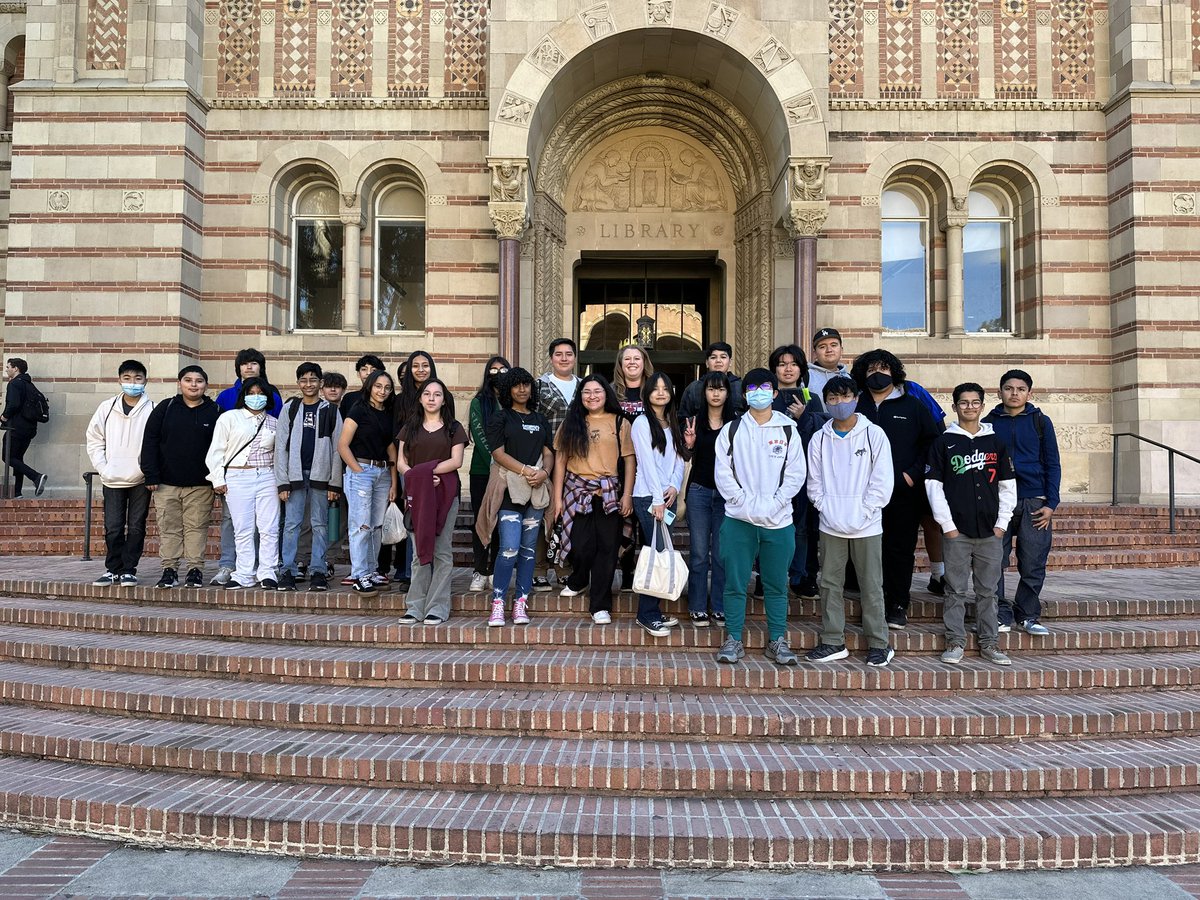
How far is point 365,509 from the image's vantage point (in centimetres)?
688

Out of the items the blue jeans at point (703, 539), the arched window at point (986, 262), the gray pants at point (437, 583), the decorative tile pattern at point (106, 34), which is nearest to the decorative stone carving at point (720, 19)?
the arched window at point (986, 262)

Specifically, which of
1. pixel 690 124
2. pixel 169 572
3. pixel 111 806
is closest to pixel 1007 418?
pixel 111 806

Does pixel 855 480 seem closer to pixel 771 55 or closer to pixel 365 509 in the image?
pixel 365 509

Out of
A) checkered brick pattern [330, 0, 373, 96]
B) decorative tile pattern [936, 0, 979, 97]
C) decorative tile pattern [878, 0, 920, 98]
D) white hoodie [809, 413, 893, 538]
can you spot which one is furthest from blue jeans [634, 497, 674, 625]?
decorative tile pattern [936, 0, 979, 97]

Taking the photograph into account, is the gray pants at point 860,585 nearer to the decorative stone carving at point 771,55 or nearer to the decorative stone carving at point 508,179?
the decorative stone carving at point 508,179

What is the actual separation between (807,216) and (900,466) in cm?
689

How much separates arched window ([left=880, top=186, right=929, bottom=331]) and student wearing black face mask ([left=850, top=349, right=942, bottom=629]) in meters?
8.11

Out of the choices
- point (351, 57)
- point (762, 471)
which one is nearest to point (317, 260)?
point (351, 57)

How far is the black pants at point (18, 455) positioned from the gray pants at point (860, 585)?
11.9 m

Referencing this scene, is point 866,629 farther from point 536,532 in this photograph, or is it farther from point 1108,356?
point 1108,356

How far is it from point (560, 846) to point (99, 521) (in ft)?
30.1

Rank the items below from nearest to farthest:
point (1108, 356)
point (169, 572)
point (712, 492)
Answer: point (712, 492), point (169, 572), point (1108, 356)

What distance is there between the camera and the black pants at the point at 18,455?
11.8 meters

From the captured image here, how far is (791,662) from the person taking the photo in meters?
5.55
